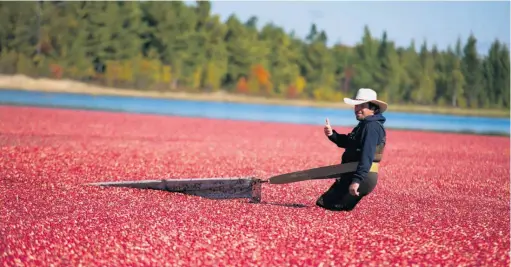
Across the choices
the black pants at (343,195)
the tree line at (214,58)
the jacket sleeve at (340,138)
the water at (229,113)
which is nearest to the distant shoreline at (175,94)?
the tree line at (214,58)

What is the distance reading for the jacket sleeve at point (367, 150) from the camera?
506 inches

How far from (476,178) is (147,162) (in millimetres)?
8304

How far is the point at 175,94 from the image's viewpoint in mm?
125125

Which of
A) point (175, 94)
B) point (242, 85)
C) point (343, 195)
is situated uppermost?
point (343, 195)

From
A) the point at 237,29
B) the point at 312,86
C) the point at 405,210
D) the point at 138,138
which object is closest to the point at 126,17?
the point at 237,29

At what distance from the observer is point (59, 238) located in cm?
1113

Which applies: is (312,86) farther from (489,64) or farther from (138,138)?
(138,138)

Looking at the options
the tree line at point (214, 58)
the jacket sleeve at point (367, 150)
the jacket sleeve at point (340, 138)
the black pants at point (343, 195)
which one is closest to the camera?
the jacket sleeve at point (367, 150)

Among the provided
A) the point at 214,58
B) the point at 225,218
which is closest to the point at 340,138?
the point at 225,218

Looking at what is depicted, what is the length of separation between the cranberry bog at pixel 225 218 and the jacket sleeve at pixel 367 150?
0.77 m

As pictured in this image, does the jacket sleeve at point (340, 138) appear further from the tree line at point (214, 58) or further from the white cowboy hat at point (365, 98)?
the tree line at point (214, 58)

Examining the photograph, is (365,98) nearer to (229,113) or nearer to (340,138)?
(340,138)

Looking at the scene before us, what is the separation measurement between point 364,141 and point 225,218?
224cm

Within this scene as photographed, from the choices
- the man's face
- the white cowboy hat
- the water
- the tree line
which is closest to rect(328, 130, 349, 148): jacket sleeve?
the man's face
